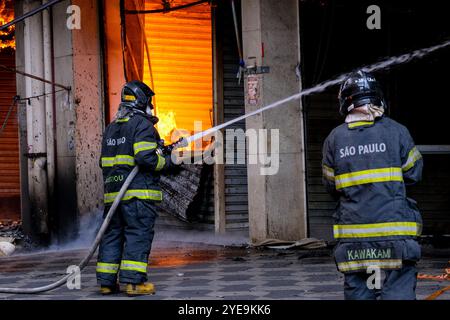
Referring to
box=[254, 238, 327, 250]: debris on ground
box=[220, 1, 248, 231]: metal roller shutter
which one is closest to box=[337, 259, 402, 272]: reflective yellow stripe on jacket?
box=[254, 238, 327, 250]: debris on ground

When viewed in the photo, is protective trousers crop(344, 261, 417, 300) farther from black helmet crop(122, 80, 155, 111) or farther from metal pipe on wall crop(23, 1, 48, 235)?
metal pipe on wall crop(23, 1, 48, 235)

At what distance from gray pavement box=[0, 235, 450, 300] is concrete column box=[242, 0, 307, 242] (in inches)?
21.8

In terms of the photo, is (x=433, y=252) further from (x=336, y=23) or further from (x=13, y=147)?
(x=13, y=147)

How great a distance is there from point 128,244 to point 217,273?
1.74 metres

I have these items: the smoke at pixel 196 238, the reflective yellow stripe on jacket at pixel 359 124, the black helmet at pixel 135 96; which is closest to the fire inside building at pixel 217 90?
the smoke at pixel 196 238

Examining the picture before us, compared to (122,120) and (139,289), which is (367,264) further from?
(122,120)

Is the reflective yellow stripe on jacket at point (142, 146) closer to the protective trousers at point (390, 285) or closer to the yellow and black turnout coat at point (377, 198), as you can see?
the yellow and black turnout coat at point (377, 198)

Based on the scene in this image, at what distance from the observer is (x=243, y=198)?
1283 cm

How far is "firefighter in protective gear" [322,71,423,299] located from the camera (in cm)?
532

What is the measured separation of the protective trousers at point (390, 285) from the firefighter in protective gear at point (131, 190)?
277 centimetres

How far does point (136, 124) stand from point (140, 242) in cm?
106

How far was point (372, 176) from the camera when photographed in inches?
212
